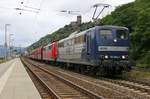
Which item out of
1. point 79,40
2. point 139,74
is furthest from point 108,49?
point 79,40

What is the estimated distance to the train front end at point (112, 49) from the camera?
86.0 ft

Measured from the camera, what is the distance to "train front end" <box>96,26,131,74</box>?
26.2m

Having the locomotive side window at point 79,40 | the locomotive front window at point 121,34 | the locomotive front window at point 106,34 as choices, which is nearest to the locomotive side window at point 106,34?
the locomotive front window at point 106,34

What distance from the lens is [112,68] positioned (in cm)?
2647

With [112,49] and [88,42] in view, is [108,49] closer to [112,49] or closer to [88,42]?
[112,49]

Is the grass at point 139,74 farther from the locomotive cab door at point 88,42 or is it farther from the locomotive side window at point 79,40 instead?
the locomotive side window at point 79,40

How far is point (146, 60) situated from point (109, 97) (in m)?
15.7

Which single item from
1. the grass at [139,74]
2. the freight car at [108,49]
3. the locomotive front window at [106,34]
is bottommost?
the grass at [139,74]

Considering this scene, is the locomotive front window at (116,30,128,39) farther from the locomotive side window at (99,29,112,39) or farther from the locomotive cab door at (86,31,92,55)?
the locomotive cab door at (86,31,92,55)

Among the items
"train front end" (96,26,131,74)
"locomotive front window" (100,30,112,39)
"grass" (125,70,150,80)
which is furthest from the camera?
"locomotive front window" (100,30,112,39)

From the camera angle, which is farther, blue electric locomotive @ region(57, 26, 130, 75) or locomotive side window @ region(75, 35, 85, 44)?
locomotive side window @ region(75, 35, 85, 44)

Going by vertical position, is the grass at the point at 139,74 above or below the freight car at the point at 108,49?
below

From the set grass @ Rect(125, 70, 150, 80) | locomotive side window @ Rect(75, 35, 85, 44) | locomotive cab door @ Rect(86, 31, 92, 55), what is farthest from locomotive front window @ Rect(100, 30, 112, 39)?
locomotive side window @ Rect(75, 35, 85, 44)

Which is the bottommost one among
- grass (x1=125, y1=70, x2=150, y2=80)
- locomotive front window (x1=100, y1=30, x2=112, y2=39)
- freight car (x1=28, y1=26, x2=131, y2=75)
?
grass (x1=125, y1=70, x2=150, y2=80)
